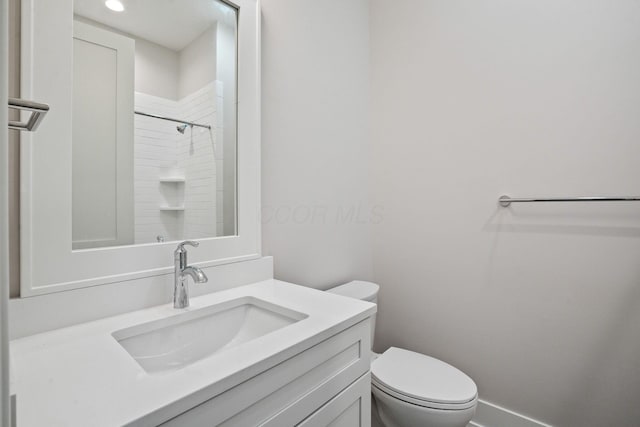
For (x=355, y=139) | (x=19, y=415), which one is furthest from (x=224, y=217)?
(x=355, y=139)

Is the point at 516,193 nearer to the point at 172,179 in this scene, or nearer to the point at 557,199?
the point at 557,199

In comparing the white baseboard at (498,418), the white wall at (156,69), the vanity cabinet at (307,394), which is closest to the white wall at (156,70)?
the white wall at (156,69)

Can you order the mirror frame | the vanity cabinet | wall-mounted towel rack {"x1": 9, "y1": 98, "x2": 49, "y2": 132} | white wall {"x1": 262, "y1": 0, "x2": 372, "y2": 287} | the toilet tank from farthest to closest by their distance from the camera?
the toilet tank
white wall {"x1": 262, "y1": 0, "x2": 372, "y2": 287}
the mirror frame
the vanity cabinet
wall-mounted towel rack {"x1": 9, "y1": 98, "x2": 49, "y2": 132}

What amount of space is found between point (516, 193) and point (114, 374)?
1.56m

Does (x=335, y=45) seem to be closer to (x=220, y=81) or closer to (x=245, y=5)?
(x=245, y=5)

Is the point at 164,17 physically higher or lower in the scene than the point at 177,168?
higher

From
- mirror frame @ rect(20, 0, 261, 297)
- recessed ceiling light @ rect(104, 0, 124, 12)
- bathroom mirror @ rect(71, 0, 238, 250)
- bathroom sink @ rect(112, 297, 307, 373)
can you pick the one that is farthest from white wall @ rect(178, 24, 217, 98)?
bathroom sink @ rect(112, 297, 307, 373)

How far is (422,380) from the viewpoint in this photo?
1.17 metres

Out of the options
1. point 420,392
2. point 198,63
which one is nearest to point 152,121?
point 198,63

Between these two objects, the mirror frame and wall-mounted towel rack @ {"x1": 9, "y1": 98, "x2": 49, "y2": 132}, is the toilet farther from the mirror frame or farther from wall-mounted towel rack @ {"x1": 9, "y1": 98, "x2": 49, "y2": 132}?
wall-mounted towel rack @ {"x1": 9, "y1": 98, "x2": 49, "y2": 132}

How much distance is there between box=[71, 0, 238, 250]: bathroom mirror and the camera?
79 cm

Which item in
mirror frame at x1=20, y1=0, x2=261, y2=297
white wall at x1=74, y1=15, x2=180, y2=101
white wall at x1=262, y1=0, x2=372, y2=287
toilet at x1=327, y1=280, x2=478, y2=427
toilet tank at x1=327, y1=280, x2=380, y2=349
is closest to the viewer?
mirror frame at x1=20, y1=0, x2=261, y2=297

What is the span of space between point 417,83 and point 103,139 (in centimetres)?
149

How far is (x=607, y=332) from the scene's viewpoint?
3.83ft
